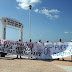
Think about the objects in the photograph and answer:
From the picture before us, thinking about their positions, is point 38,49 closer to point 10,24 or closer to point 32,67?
point 32,67

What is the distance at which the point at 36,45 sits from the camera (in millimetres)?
12609

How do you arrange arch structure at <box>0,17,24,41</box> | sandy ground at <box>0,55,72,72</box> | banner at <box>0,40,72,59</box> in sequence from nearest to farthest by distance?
sandy ground at <box>0,55,72,72</box> < banner at <box>0,40,72,59</box> < arch structure at <box>0,17,24,41</box>

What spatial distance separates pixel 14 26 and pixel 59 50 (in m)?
13.4

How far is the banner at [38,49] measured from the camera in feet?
36.8

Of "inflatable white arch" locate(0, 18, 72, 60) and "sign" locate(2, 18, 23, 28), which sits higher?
"sign" locate(2, 18, 23, 28)

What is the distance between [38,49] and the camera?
1241 centimetres

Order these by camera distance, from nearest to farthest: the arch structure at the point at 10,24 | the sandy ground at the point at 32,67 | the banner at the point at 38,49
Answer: the sandy ground at the point at 32,67 < the banner at the point at 38,49 < the arch structure at the point at 10,24

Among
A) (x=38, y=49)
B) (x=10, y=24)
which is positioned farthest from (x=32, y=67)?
(x=10, y=24)

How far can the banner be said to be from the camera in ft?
36.8

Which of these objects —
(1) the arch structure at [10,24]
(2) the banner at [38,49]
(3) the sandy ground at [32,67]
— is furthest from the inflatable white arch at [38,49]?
(1) the arch structure at [10,24]

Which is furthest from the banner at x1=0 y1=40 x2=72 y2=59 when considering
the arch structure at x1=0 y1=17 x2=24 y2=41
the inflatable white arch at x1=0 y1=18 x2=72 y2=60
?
the arch structure at x1=0 y1=17 x2=24 y2=41

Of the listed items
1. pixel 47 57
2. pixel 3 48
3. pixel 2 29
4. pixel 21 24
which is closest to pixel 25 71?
pixel 47 57

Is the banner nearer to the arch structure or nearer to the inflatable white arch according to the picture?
the inflatable white arch

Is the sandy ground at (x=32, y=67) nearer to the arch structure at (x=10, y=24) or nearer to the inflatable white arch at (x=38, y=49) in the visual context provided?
the inflatable white arch at (x=38, y=49)
